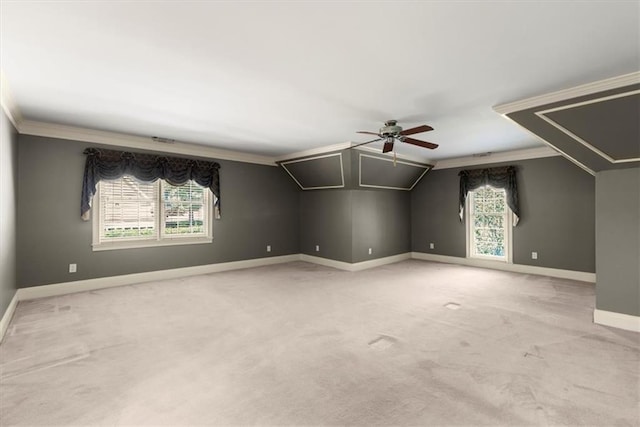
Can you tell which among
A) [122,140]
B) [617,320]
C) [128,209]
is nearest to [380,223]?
[617,320]

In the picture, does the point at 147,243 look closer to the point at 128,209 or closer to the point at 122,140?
the point at 128,209

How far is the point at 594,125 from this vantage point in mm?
2848

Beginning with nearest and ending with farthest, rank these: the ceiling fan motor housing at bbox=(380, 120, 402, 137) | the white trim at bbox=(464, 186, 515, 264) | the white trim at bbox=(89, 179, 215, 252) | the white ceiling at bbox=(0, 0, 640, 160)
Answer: the white ceiling at bbox=(0, 0, 640, 160) → the ceiling fan motor housing at bbox=(380, 120, 402, 137) → the white trim at bbox=(89, 179, 215, 252) → the white trim at bbox=(464, 186, 515, 264)

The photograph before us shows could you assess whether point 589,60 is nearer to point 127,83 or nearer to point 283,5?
point 283,5

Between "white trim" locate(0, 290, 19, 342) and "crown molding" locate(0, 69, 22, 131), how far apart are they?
82.0 inches

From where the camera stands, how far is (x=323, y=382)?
2.10 meters

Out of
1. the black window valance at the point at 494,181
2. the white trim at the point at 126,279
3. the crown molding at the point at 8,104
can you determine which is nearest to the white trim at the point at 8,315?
the white trim at the point at 126,279

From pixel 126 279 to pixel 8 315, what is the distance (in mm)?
1570

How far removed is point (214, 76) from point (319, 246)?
4.63 meters

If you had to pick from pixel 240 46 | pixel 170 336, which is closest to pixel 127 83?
pixel 240 46

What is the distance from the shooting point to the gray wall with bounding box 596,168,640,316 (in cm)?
305

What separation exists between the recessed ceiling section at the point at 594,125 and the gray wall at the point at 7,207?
5.18 meters

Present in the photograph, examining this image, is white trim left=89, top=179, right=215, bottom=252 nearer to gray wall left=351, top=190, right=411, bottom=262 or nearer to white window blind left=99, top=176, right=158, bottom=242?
white window blind left=99, top=176, right=158, bottom=242

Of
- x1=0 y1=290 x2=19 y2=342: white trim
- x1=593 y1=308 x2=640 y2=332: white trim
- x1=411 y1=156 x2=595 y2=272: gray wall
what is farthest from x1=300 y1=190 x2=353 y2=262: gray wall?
x1=0 y1=290 x2=19 y2=342: white trim
